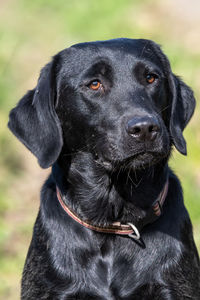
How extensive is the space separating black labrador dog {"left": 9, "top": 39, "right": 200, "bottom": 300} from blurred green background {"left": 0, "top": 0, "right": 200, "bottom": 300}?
168 cm

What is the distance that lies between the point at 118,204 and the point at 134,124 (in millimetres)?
712

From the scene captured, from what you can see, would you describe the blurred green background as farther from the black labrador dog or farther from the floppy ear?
the floppy ear

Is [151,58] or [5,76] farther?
[5,76]

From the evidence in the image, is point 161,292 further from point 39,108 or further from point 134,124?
point 39,108

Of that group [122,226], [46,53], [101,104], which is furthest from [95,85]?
[46,53]

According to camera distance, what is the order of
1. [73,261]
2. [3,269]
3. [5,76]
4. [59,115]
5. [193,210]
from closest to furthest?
[73,261]
[59,115]
[3,269]
[193,210]
[5,76]

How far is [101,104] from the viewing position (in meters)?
4.02

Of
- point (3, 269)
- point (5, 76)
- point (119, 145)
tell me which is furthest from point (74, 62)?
point (5, 76)

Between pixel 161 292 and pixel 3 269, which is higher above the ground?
pixel 161 292

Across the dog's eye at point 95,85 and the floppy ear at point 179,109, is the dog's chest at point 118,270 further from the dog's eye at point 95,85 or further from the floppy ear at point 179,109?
the dog's eye at point 95,85

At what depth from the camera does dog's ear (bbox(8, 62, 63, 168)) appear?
409 cm

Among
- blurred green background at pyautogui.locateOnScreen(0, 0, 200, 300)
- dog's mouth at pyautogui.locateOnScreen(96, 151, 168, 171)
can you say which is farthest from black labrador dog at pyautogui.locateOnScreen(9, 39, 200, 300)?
blurred green background at pyautogui.locateOnScreen(0, 0, 200, 300)

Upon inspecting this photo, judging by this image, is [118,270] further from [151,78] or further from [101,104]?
[151,78]

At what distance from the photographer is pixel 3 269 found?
19.4 feet
